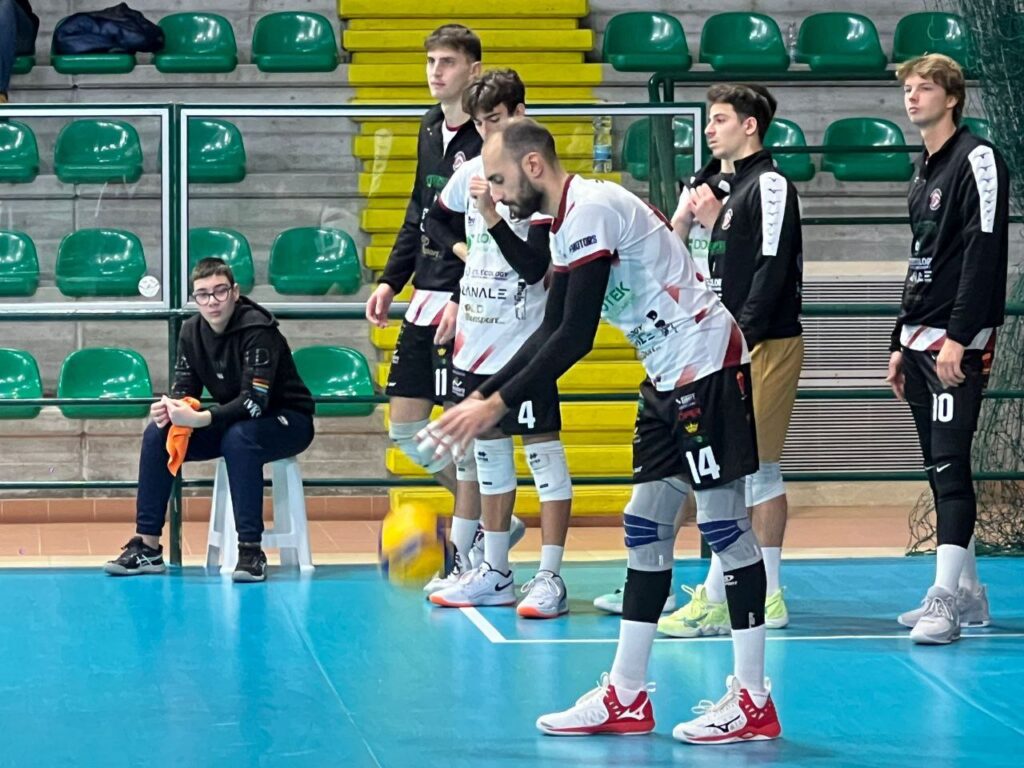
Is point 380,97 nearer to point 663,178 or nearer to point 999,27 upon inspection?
point 663,178

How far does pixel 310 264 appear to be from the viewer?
8125 mm

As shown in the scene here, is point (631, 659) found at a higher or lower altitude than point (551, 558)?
higher

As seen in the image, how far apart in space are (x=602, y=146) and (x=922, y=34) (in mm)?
5008

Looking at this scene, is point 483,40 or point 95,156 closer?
point 95,156

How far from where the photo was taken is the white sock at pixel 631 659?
4664 mm

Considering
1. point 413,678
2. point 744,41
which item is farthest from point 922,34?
point 413,678

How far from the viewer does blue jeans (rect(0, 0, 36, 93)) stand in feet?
34.6

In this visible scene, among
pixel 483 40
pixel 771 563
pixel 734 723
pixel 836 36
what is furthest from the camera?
pixel 836 36

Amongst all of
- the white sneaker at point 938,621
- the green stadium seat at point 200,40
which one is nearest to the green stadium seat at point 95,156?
the green stadium seat at point 200,40

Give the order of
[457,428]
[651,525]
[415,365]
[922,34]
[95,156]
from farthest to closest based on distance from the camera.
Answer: [922,34] → [95,156] → [415,365] → [651,525] → [457,428]

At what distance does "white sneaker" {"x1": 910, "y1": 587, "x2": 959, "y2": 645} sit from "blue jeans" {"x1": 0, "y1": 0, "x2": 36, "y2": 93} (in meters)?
6.96

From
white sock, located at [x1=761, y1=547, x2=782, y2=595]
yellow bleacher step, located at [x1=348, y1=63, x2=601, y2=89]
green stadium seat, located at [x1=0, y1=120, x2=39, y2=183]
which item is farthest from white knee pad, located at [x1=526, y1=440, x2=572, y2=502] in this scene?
yellow bleacher step, located at [x1=348, y1=63, x2=601, y2=89]

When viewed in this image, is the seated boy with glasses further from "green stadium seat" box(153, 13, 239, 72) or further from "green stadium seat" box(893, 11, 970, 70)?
"green stadium seat" box(893, 11, 970, 70)

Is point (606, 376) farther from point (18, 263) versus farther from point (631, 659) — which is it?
point (631, 659)
